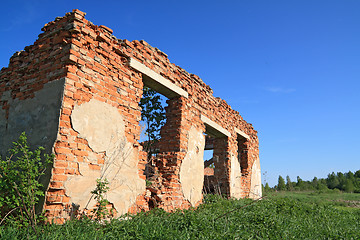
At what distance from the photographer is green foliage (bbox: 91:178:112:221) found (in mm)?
→ 3410

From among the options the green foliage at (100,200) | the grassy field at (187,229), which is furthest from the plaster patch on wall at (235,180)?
the green foliage at (100,200)

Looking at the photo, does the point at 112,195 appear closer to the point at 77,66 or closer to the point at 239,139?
the point at 77,66

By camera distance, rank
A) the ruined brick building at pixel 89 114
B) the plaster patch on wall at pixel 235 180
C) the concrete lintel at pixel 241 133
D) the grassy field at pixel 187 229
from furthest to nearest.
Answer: the concrete lintel at pixel 241 133
the plaster patch on wall at pixel 235 180
the ruined brick building at pixel 89 114
the grassy field at pixel 187 229

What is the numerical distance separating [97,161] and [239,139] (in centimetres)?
784

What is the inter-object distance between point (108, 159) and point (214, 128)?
4.35 meters

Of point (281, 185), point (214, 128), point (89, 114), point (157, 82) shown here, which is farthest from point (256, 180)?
point (281, 185)

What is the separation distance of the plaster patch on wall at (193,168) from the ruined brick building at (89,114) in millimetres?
51

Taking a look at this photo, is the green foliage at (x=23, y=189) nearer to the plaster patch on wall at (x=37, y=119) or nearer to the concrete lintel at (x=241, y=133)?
the plaster patch on wall at (x=37, y=119)

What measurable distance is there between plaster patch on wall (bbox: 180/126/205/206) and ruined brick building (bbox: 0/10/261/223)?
0.05m

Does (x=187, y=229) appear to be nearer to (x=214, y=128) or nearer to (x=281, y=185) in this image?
(x=214, y=128)

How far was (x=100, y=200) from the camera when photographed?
11.7 ft

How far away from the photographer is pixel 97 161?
11.9ft

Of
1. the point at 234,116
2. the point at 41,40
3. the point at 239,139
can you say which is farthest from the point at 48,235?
the point at 239,139

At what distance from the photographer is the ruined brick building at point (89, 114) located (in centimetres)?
332
